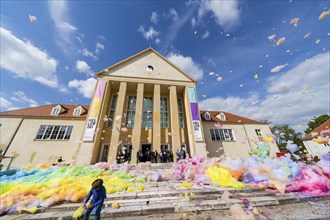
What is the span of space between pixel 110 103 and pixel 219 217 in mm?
15747

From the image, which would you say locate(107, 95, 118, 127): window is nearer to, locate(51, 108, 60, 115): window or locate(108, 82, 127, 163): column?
locate(108, 82, 127, 163): column

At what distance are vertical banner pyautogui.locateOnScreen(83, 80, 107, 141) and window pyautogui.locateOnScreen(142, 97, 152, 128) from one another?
16.8 ft

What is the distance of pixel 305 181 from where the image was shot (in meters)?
5.03

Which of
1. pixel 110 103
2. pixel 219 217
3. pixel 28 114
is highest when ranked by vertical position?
pixel 110 103

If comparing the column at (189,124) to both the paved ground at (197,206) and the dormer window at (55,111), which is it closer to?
the paved ground at (197,206)

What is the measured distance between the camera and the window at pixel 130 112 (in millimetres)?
15419

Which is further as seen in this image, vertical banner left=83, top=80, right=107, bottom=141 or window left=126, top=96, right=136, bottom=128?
window left=126, top=96, right=136, bottom=128

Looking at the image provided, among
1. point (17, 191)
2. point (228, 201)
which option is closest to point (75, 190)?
point (17, 191)

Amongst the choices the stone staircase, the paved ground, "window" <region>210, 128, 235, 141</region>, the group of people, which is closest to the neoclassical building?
"window" <region>210, 128, 235, 141</region>

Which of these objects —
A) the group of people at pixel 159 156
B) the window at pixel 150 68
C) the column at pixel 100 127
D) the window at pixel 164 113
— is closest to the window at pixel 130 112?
the column at pixel 100 127

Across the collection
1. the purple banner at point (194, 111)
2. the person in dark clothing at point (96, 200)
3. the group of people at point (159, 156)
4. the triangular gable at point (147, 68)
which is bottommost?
the person in dark clothing at point (96, 200)

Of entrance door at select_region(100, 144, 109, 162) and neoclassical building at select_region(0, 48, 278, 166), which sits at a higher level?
neoclassical building at select_region(0, 48, 278, 166)

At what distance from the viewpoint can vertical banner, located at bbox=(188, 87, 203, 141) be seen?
14453mm

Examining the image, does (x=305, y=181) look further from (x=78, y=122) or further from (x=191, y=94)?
(x=78, y=122)
